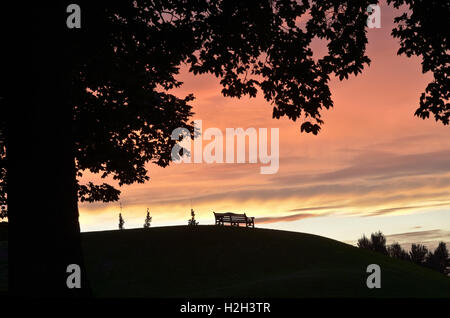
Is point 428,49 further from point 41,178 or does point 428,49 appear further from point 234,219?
point 234,219

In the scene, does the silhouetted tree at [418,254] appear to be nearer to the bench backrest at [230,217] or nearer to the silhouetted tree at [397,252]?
the silhouetted tree at [397,252]

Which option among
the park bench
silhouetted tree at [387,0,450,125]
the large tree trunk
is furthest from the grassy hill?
the large tree trunk

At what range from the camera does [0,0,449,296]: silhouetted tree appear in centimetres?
1097

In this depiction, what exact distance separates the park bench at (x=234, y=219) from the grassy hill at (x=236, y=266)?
363 cm

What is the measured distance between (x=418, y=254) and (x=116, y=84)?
9662 centimetres

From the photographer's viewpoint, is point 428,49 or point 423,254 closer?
point 428,49

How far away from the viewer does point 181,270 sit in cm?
3150

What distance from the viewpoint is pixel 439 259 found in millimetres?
107812

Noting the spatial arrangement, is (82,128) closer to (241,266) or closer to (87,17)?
(87,17)

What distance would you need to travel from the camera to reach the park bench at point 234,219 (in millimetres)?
44625

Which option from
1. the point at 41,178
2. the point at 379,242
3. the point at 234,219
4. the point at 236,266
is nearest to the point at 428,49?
the point at 41,178

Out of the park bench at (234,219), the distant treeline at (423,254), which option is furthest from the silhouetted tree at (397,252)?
the park bench at (234,219)

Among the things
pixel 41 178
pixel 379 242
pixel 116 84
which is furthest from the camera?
pixel 379 242
